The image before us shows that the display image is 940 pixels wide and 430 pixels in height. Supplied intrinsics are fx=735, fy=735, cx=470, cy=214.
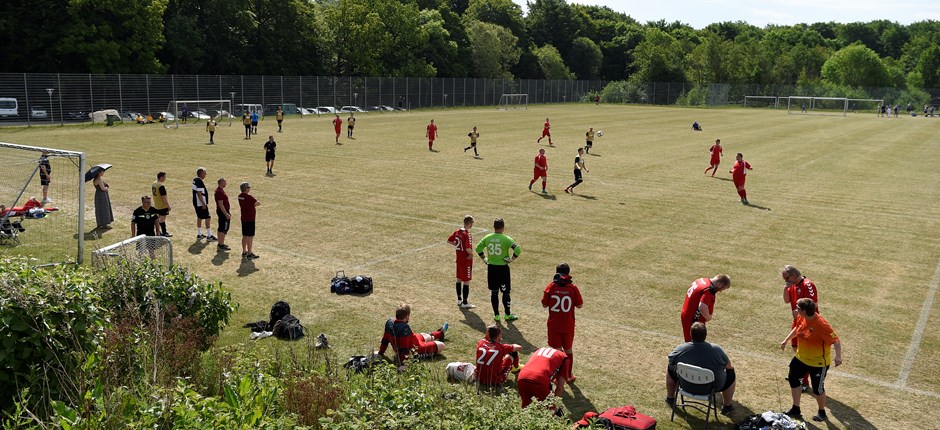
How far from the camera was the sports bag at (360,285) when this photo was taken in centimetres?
1475

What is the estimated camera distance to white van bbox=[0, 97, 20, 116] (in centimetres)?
5016

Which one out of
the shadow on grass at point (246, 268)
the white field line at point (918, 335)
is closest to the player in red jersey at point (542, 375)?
the white field line at point (918, 335)

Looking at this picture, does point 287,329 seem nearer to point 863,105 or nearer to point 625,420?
point 625,420

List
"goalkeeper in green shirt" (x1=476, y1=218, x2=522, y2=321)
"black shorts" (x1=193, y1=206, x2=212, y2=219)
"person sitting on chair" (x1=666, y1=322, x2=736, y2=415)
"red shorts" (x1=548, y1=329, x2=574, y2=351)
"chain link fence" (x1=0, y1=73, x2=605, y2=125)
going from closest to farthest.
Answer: "person sitting on chair" (x1=666, y1=322, x2=736, y2=415), "red shorts" (x1=548, y1=329, x2=574, y2=351), "goalkeeper in green shirt" (x1=476, y1=218, x2=522, y2=321), "black shorts" (x1=193, y1=206, x2=212, y2=219), "chain link fence" (x1=0, y1=73, x2=605, y2=125)

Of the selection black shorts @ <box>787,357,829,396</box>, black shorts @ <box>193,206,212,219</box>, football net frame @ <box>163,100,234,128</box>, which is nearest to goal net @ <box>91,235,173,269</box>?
black shorts @ <box>193,206,212,219</box>

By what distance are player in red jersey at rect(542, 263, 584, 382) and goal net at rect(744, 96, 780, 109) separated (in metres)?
103

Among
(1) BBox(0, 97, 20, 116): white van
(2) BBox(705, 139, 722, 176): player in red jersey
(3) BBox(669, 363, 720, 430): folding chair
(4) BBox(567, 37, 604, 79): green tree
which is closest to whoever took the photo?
(3) BBox(669, 363, 720, 430): folding chair

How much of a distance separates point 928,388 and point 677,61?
11738cm

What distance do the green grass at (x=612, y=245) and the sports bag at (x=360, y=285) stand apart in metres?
0.28

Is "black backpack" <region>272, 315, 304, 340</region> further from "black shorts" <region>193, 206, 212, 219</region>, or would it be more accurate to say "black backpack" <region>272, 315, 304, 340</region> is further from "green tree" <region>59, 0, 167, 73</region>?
"green tree" <region>59, 0, 167, 73</region>

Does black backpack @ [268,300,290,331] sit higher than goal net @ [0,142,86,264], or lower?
lower

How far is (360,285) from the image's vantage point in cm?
1473

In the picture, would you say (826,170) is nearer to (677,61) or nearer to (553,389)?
(553,389)

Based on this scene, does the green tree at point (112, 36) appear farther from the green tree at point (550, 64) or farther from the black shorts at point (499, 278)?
the green tree at point (550, 64)
